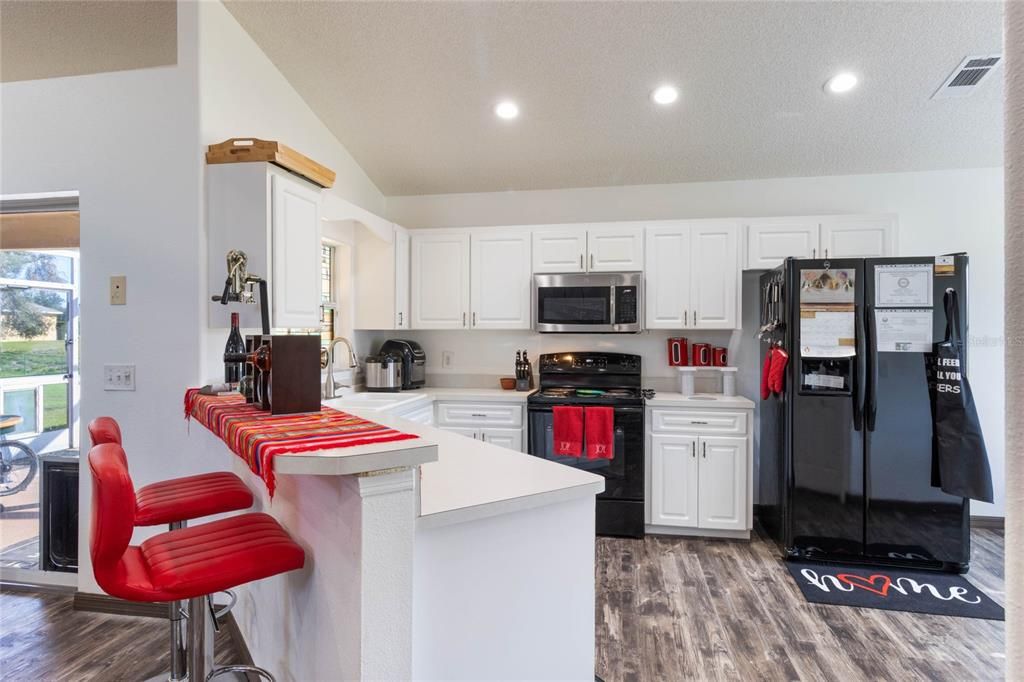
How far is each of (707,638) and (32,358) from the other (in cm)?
344

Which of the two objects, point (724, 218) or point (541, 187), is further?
point (541, 187)

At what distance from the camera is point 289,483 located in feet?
5.06

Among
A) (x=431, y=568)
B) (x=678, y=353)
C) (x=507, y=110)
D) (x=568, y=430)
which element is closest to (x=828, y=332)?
(x=678, y=353)

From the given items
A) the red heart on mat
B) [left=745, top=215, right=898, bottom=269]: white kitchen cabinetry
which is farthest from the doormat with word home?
[left=745, top=215, right=898, bottom=269]: white kitchen cabinetry

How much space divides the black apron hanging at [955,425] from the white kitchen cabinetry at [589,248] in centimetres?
177

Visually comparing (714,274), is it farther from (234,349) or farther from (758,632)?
(234,349)

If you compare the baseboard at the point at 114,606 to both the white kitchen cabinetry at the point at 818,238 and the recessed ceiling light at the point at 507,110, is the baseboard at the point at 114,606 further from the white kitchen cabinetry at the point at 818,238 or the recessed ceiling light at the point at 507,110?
the white kitchen cabinetry at the point at 818,238

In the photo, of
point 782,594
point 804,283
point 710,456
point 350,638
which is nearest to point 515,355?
point 710,456

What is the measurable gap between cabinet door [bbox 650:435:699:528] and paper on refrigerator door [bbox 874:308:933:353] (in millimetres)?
1196

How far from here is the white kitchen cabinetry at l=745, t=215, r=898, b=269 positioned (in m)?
3.57

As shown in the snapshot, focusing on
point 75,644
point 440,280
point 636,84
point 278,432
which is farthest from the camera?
point 440,280

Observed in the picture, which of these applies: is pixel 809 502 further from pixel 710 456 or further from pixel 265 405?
pixel 265 405

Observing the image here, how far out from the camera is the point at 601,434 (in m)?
3.57

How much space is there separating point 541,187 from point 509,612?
345 cm
